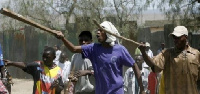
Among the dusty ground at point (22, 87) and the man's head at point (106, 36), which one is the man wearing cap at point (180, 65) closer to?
the man's head at point (106, 36)

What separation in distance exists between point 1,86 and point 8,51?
48.3ft

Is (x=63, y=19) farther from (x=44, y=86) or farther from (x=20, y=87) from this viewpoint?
(x=44, y=86)

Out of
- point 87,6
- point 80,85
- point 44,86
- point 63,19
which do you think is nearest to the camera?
point 44,86

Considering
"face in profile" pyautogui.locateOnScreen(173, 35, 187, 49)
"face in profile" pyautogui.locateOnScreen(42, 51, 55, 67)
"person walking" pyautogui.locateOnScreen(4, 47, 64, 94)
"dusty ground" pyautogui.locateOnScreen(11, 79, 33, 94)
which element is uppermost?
"face in profile" pyautogui.locateOnScreen(173, 35, 187, 49)

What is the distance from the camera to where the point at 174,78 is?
6223 millimetres

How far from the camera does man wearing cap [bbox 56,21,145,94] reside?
6.09 meters

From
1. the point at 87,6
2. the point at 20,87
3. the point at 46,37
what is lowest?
the point at 20,87

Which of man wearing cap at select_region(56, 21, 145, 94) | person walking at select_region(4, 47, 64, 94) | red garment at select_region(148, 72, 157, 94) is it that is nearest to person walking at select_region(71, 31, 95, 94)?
person walking at select_region(4, 47, 64, 94)

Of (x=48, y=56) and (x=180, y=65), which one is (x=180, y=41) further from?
(x=48, y=56)

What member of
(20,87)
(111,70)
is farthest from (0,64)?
(20,87)

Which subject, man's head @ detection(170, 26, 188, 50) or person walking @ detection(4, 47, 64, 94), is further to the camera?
person walking @ detection(4, 47, 64, 94)

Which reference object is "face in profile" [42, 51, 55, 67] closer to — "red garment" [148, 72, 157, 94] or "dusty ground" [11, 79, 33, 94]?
"red garment" [148, 72, 157, 94]

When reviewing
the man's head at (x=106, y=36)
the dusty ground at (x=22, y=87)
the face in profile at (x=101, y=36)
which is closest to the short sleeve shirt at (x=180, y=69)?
the man's head at (x=106, y=36)

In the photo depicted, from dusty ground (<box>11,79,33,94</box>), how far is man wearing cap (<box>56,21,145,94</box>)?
1028 cm
